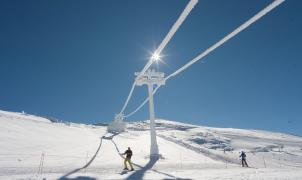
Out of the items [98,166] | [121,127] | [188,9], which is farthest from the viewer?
[121,127]

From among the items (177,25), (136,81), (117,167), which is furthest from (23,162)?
(136,81)

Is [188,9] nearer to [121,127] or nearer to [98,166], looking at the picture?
[98,166]

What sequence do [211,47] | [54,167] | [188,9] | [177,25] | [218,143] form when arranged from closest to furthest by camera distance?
1. [188,9]
2. [177,25]
3. [211,47]
4. [54,167]
5. [218,143]

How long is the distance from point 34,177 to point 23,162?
528 cm

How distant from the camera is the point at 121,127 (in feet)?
267

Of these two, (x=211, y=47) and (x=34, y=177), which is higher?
(x=211, y=47)

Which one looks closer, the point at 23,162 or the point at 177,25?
the point at 177,25

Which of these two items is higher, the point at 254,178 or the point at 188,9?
the point at 188,9

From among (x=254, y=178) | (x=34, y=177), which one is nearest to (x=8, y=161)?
(x=34, y=177)

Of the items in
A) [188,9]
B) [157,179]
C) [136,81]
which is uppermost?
[136,81]

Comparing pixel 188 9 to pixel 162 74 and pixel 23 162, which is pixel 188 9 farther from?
pixel 162 74

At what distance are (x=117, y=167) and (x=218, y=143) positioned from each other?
3081 inches

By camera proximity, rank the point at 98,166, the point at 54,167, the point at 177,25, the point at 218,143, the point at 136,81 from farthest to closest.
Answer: the point at 218,143, the point at 136,81, the point at 98,166, the point at 54,167, the point at 177,25

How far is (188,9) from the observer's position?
1145 cm
